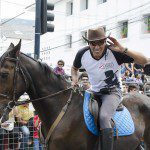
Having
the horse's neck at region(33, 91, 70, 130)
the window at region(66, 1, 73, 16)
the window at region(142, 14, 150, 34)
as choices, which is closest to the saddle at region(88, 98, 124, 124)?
the horse's neck at region(33, 91, 70, 130)

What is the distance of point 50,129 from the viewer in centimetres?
504

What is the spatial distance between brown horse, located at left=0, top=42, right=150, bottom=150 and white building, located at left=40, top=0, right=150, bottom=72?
57.9 ft

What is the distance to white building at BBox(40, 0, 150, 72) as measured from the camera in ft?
77.4

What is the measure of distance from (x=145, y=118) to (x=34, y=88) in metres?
2.23

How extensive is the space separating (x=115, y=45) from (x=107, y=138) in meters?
1.37

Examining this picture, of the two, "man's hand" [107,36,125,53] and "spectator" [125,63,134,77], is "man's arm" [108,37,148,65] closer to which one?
"man's hand" [107,36,125,53]

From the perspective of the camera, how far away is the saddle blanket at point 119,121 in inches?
200

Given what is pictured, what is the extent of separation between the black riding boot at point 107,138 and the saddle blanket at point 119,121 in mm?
204

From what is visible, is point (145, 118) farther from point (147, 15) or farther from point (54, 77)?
point (147, 15)

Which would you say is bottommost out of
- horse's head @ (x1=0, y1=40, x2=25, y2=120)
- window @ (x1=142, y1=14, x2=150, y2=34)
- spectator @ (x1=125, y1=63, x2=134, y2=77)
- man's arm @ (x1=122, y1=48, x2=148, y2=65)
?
horse's head @ (x1=0, y1=40, x2=25, y2=120)

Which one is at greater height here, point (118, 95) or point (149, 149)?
point (118, 95)

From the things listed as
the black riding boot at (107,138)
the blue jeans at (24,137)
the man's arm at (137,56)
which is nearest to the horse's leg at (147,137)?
the black riding boot at (107,138)

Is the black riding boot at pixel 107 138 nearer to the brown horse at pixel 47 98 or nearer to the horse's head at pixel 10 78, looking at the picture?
the brown horse at pixel 47 98

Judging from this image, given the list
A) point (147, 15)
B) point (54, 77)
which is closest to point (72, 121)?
point (54, 77)
